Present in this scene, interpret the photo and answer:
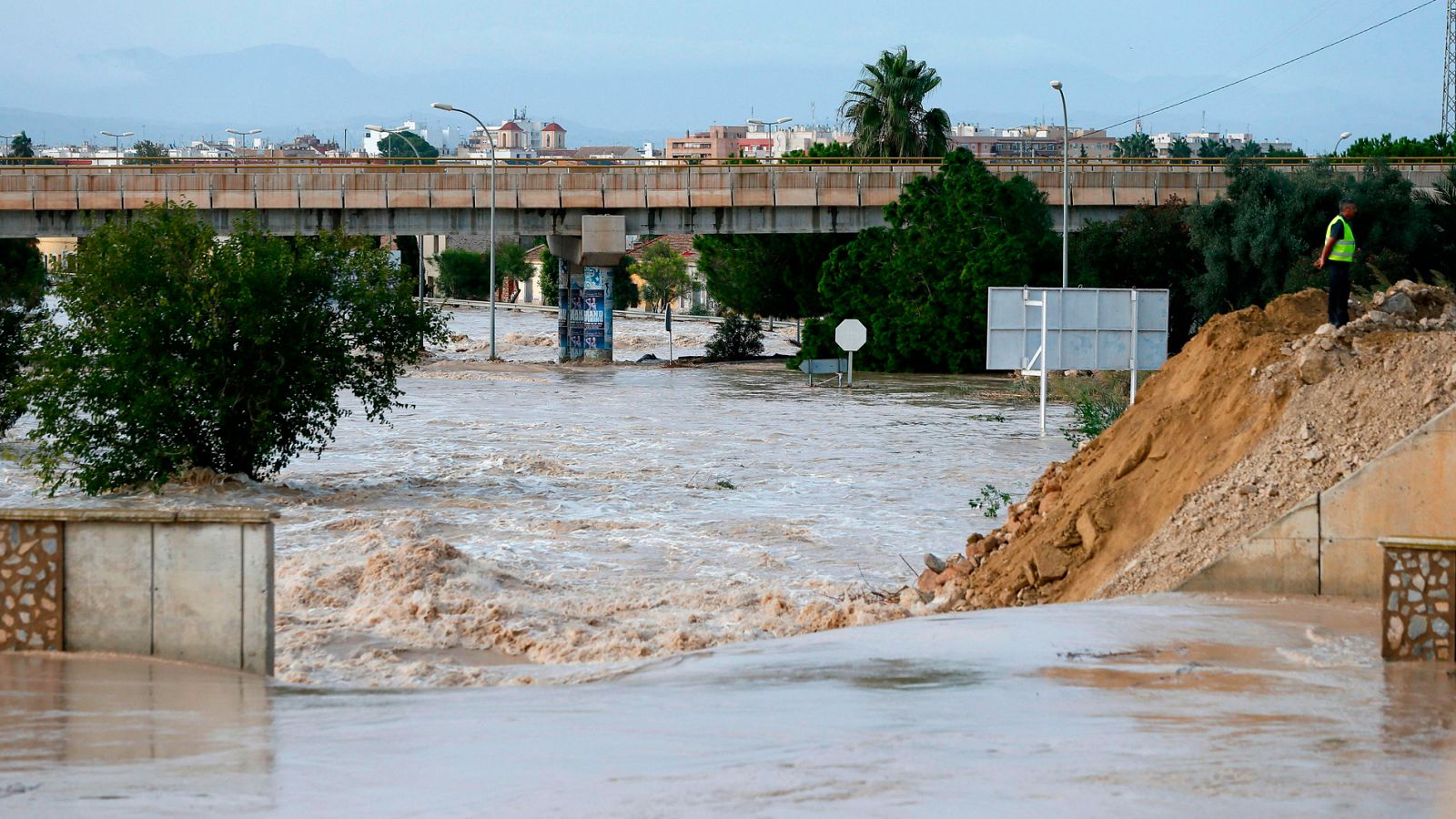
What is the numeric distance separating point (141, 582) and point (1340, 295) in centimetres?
1152

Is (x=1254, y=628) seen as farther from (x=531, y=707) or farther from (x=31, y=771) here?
(x=31, y=771)

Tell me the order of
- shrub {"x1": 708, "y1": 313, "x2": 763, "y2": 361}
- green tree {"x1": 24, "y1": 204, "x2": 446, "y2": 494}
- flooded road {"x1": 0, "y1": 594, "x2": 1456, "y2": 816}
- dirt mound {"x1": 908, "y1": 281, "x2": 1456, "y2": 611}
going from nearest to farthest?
flooded road {"x1": 0, "y1": 594, "x2": 1456, "y2": 816} < dirt mound {"x1": 908, "y1": 281, "x2": 1456, "y2": 611} < green tree {"x1": 24, "y1": 204, "x2": 446, "y2": 494} < shrub {"x1": 708, "y1": 313, "x2": 763, "y2": 361}

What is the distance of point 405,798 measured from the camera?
660 centimetres

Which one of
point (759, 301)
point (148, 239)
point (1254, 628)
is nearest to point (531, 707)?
point (1254, 628)

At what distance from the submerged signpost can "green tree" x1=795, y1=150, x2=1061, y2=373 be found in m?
20.2

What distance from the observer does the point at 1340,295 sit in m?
15.1

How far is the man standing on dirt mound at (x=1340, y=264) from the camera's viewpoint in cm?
1510

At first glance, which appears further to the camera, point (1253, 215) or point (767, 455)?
point (1253, 215)

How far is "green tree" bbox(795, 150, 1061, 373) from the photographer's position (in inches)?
1976

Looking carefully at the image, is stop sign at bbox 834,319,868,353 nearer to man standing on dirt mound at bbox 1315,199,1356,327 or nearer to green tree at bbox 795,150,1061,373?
green tree at bbox 795,150,1061,373

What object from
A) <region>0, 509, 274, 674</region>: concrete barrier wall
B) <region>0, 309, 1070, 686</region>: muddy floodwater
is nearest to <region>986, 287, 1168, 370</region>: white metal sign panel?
<region>0, 309, 1070, 686</region>: muddy floodwater

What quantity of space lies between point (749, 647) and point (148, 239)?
1393 cm

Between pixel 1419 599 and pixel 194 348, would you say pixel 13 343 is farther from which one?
pixel 1419 599

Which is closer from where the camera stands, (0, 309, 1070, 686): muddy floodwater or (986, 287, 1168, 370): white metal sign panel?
(0, 309, 1070, 686): muddy floodwater
